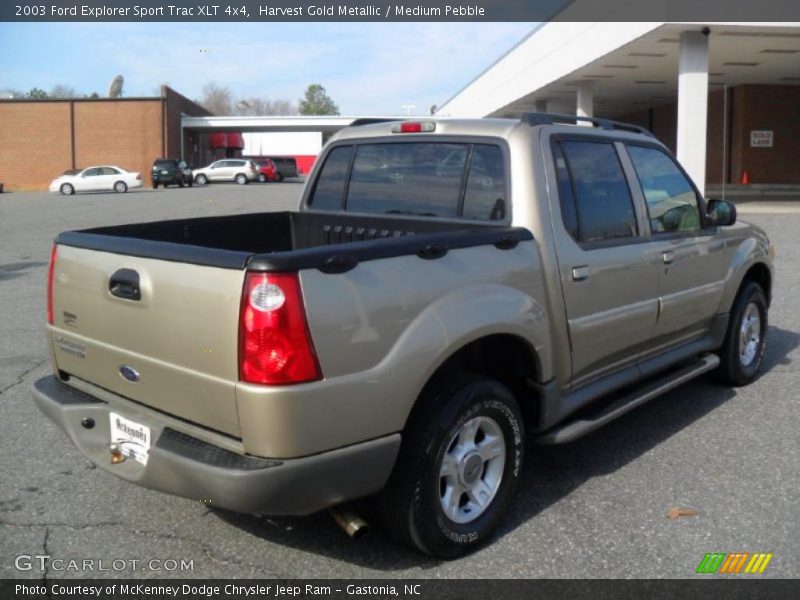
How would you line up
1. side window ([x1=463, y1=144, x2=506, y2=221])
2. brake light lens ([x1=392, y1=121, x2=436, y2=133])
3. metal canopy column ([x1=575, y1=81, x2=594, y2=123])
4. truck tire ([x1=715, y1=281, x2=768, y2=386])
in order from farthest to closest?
metal canopy column ([x1=575, y1=81, x2=594, y2=123]), truck tire ([x1=715, y1=281, x2=768, y2=386]), brake light lens ([x1=392, y1=121, x2=436, y2=133]), side window ([x1=463, y1=144, x2=506, y2=221])

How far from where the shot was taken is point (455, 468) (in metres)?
3.43

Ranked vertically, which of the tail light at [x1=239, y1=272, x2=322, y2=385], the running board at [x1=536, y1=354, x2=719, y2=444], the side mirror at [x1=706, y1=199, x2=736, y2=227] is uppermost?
the side mirror at [x1=706, y1=199, x2=736, y2=227]

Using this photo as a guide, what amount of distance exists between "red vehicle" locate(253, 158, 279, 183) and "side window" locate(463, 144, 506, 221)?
48897 millimetres

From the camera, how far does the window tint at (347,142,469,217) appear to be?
14.1 ft

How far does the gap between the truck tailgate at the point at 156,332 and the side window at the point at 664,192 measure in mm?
2941

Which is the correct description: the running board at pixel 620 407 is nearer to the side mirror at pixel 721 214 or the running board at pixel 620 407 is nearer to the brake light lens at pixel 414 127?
the side mirror at pixel 721 214

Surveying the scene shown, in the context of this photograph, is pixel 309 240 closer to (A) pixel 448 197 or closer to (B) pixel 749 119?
(A) pixel 448 197

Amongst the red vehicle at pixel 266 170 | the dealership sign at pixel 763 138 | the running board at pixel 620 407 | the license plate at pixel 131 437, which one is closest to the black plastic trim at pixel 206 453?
the license plate at pixel 131 437

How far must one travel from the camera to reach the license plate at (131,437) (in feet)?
10.5

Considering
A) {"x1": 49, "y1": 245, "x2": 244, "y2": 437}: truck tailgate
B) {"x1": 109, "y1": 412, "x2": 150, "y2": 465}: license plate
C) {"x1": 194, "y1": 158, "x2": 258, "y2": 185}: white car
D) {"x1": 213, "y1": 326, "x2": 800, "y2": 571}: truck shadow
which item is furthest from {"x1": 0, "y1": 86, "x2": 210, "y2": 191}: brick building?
{"x1": 109, "y1": 412, "x2": 150, "y2": 465}: license plate

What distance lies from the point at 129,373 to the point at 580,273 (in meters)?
2.26

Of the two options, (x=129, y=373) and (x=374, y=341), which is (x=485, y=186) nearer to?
(x=374, y=341)

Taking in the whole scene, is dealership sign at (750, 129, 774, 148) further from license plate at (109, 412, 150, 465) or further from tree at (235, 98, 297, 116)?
tree at (235, 98, 297, 116)

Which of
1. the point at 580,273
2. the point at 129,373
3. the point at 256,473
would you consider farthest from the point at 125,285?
the point at 580,273
